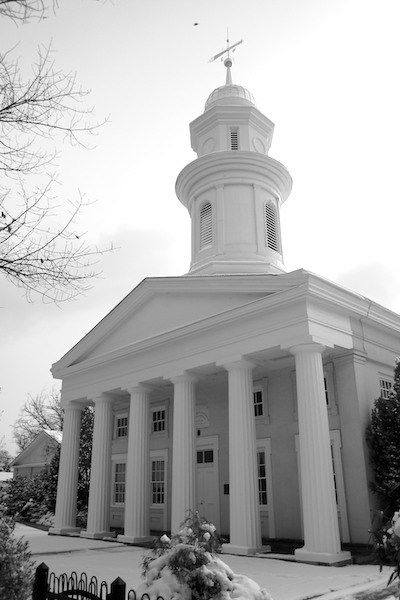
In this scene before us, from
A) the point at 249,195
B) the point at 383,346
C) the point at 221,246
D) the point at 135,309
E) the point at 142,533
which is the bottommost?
the point at 142,533

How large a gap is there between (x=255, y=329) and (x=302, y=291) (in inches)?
74.5

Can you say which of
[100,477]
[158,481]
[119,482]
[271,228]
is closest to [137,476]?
[100,477]

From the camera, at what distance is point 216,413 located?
19.0 m

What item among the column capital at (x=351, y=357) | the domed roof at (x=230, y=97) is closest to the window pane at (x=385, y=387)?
the column capital at (x=351, y=357)

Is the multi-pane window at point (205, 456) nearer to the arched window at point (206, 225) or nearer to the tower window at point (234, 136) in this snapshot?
the arched window at point (206, 225)

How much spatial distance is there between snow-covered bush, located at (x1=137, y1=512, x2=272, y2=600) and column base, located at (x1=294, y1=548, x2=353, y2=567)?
6.09 metres

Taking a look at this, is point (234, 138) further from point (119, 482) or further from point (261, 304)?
point (119, 482)

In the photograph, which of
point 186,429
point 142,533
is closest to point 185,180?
point 186,429

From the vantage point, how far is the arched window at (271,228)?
20781 millimetres

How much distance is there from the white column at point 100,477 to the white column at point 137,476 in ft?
6.10

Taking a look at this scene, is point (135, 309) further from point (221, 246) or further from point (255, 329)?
point (255, 329)

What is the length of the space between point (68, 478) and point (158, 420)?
418cm

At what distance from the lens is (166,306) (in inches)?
712

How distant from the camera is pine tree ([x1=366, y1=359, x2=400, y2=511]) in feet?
42.8
